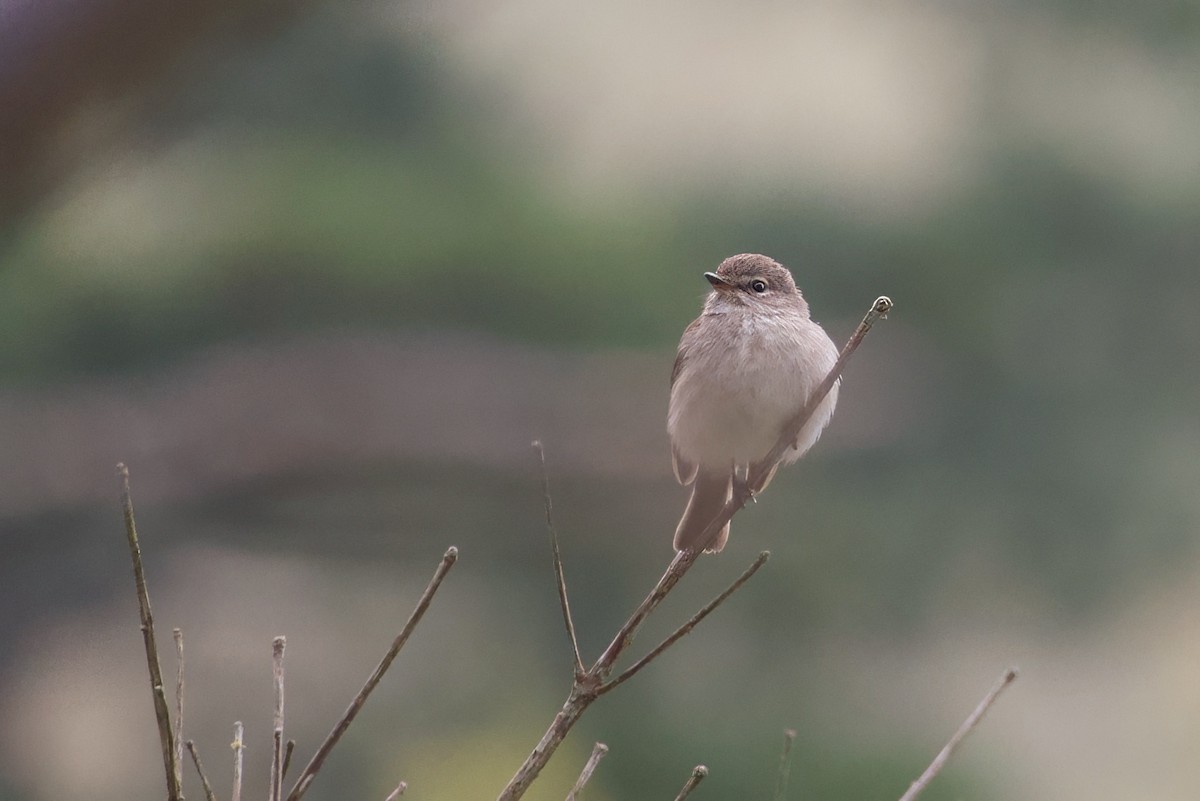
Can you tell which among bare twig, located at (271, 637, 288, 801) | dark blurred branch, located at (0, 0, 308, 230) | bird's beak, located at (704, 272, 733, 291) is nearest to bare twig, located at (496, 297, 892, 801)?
bare twig, located at (271, 637, 288, 801)

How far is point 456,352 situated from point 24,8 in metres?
2.75

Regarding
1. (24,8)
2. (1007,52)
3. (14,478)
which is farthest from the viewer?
(1007,52)

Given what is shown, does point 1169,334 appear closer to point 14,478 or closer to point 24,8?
point 14,478

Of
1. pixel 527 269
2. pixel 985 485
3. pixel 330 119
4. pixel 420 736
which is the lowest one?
pixel 420 736

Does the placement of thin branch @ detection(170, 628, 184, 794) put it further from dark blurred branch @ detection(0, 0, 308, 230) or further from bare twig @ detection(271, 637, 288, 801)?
dark blurred branch @ detection(0, 0, 308, 230)

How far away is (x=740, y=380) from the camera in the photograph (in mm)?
1849

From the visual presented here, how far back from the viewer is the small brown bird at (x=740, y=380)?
1828 mm

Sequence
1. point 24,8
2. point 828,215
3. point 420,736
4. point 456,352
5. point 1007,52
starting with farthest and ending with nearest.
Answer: point 1007,52 → point 828,215 → point 456,352 → point 420,736 → point 24,8

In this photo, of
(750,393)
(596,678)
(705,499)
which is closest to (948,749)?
(596,678)

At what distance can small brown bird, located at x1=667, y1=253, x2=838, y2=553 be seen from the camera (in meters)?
1.83

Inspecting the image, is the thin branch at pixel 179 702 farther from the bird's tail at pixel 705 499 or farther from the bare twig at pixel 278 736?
the bird's tail at pixel 705 499

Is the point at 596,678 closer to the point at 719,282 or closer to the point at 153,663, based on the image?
the point at 153,663

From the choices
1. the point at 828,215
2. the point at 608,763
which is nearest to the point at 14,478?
the point at 608,763

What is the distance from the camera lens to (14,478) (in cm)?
278
